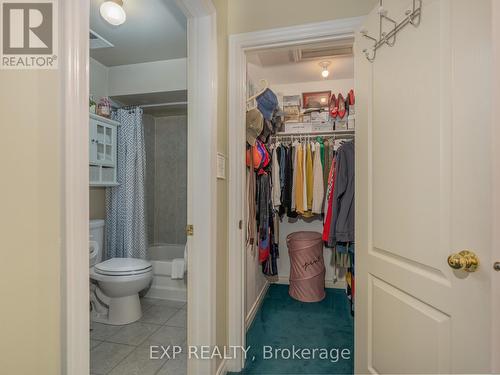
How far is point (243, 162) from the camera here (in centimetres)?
164

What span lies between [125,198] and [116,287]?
98 centimetres

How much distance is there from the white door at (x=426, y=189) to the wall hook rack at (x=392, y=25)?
26 millimetres

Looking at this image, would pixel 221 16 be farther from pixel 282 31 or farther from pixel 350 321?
pixel 350 321

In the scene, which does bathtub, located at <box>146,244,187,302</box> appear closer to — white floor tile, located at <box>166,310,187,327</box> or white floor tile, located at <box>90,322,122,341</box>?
white floor tile, located at <box>166,310,187,327</box>

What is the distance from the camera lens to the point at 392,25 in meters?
1.12

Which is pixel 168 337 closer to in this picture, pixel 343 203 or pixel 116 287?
pixel 116 287

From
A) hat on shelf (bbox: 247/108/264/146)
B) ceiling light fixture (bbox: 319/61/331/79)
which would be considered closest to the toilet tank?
hat on shelf (bbox: 247/108/264/146)

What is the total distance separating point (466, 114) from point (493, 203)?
1.11 feet

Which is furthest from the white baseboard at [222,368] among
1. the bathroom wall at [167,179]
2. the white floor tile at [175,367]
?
the bathroom wall at [167,179]

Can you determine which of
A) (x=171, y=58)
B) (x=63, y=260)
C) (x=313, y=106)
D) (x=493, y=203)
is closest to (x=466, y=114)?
(x=493, y=203)

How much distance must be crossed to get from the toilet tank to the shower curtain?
0.25 meters

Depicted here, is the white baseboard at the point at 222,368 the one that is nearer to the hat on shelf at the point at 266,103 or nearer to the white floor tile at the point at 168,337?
the white floor tile at the point at 168,337

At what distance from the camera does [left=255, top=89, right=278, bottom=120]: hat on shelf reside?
2147 millimetres

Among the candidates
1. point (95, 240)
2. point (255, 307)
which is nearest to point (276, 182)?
point (255, 307)
